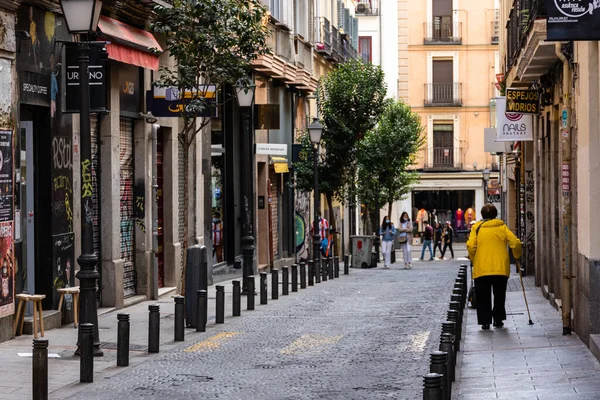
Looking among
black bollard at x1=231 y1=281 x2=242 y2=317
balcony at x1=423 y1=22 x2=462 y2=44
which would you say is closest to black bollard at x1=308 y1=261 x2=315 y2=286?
black bollard at x1=231 y1=281 x2=242 y2=317

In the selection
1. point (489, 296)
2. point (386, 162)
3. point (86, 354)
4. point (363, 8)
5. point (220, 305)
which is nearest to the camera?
point (86, 354)

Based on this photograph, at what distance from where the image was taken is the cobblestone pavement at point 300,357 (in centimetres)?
1161

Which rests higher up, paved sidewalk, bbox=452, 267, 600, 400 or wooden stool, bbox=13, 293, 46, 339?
wooden stool, bbox=13, 293, 46, 339

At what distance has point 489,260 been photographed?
16.4 meters

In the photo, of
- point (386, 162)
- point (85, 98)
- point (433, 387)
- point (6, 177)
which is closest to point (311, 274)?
point (6, 177)

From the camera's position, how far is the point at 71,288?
17.0m

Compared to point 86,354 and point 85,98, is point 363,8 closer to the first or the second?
point 85,98

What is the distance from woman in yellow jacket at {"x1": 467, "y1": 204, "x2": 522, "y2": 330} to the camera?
16391 mm

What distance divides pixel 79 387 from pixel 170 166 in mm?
12403

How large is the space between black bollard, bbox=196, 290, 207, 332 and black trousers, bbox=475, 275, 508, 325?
12.2 feet

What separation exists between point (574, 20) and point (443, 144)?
176 ft

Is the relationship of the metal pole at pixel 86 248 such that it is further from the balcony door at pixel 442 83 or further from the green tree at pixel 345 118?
the balcony door at pixel 442 83

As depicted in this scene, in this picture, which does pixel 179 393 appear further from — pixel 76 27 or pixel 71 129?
pixel 71 129

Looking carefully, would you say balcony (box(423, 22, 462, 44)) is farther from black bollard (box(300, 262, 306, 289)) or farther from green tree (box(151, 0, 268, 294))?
green tree (box(151, 0, 268, 294))
